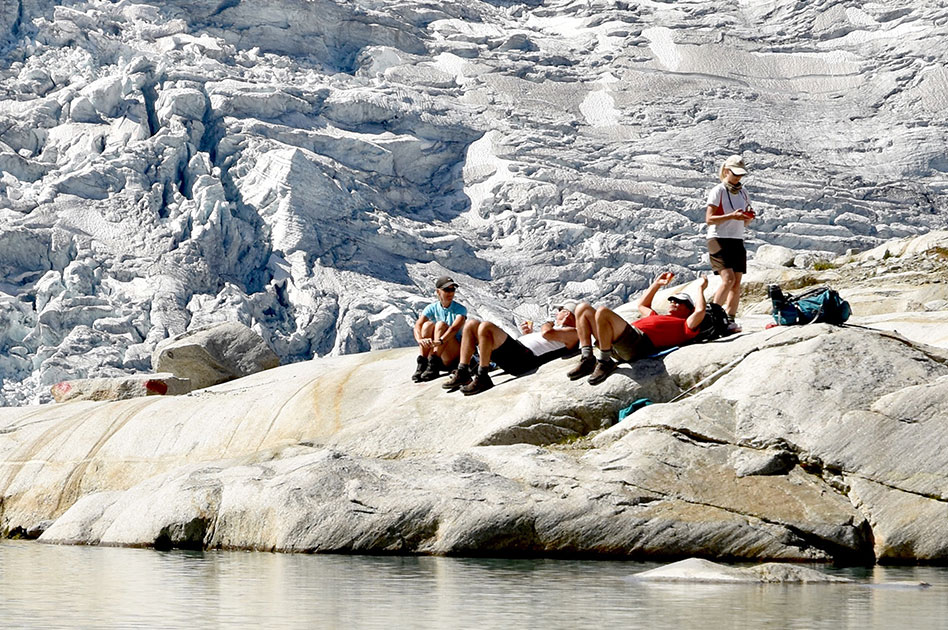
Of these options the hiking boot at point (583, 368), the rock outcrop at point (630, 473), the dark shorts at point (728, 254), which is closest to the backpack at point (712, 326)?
the rock outcrop at point (630, 473)

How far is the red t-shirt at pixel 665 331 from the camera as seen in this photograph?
40.0 feet

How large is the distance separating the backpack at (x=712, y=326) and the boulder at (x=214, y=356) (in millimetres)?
9259

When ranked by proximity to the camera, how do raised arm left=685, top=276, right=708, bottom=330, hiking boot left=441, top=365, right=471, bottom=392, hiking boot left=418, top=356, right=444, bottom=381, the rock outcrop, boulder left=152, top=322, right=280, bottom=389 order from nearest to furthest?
the rock outcrop, raised arm left=685, top=276, right=708, bottom=330, hiking boot left=441, top=365, right=471, bottom=392, hiking boot left=418, top=356, right=444, bottom=381, boulder left=152, top=322, right=280, bottom=389

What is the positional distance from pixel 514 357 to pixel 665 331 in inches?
66.0

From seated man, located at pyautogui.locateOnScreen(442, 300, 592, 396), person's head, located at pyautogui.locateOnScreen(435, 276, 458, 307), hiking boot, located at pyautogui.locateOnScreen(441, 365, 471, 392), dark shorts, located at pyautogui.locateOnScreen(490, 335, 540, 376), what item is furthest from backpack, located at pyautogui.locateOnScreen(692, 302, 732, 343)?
person's head, located at pyautogui.locateOnScreen(435, 276, 458, 307)

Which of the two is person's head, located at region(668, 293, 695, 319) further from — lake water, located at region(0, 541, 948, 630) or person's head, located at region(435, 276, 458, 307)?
lake water, located at region(0, 541, 948, 630)

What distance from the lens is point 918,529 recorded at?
9.72 metres

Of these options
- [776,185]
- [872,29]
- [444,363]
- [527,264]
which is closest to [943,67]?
[872,29]

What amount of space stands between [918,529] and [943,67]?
10200 cm

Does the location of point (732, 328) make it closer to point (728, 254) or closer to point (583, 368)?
point (728, 254)

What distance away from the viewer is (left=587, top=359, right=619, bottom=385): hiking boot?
11.9 meters

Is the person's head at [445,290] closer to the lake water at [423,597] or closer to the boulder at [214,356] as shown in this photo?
the lake water at [423,597]

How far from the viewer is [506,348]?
42.4 feet

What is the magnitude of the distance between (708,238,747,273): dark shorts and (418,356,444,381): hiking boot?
10.5ft
